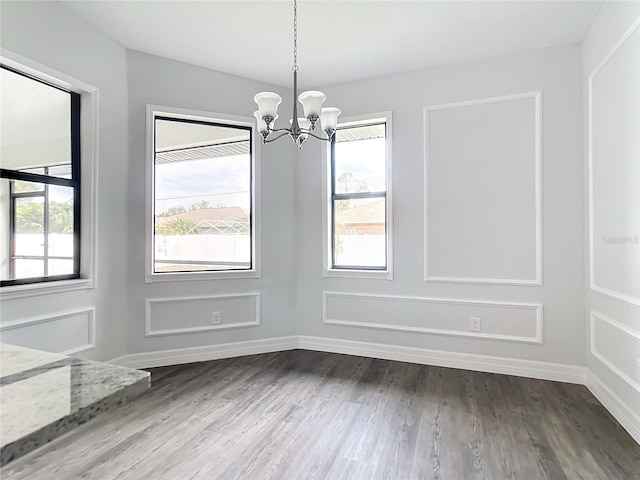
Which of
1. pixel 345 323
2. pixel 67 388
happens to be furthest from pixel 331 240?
pixel 67 388

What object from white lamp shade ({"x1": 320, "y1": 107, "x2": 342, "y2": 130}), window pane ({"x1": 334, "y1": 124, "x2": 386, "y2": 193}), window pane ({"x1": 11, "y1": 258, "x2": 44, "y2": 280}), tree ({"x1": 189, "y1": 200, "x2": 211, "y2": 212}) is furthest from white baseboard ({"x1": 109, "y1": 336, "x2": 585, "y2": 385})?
white lamp shade ({"x1": 320, "y1": 107, "x2": 342, "y2": 130})

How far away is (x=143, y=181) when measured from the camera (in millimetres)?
3346

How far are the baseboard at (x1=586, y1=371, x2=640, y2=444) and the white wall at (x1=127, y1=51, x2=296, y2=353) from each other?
2.74 meters

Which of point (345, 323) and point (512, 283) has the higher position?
point (512, 283)

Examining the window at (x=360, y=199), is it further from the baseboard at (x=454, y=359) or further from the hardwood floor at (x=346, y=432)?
the hardwood floor at (x=346, y=432)

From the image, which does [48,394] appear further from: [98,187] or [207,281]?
[207,281]

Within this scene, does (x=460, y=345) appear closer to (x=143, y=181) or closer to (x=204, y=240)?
(x=204, y=240)

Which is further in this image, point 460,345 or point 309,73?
point 309,73

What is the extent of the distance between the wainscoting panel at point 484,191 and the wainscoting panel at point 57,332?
10.1 feet

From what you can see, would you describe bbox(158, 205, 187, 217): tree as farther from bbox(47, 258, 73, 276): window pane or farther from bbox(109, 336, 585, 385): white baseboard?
bbox(109, 336, 585, 385): white baseboard

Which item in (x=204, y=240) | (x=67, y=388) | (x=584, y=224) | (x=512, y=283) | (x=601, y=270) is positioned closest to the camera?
(x=67, y=388)

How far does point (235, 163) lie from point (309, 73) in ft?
3.98

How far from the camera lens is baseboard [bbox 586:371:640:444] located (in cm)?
216

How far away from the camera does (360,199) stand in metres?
3.85
